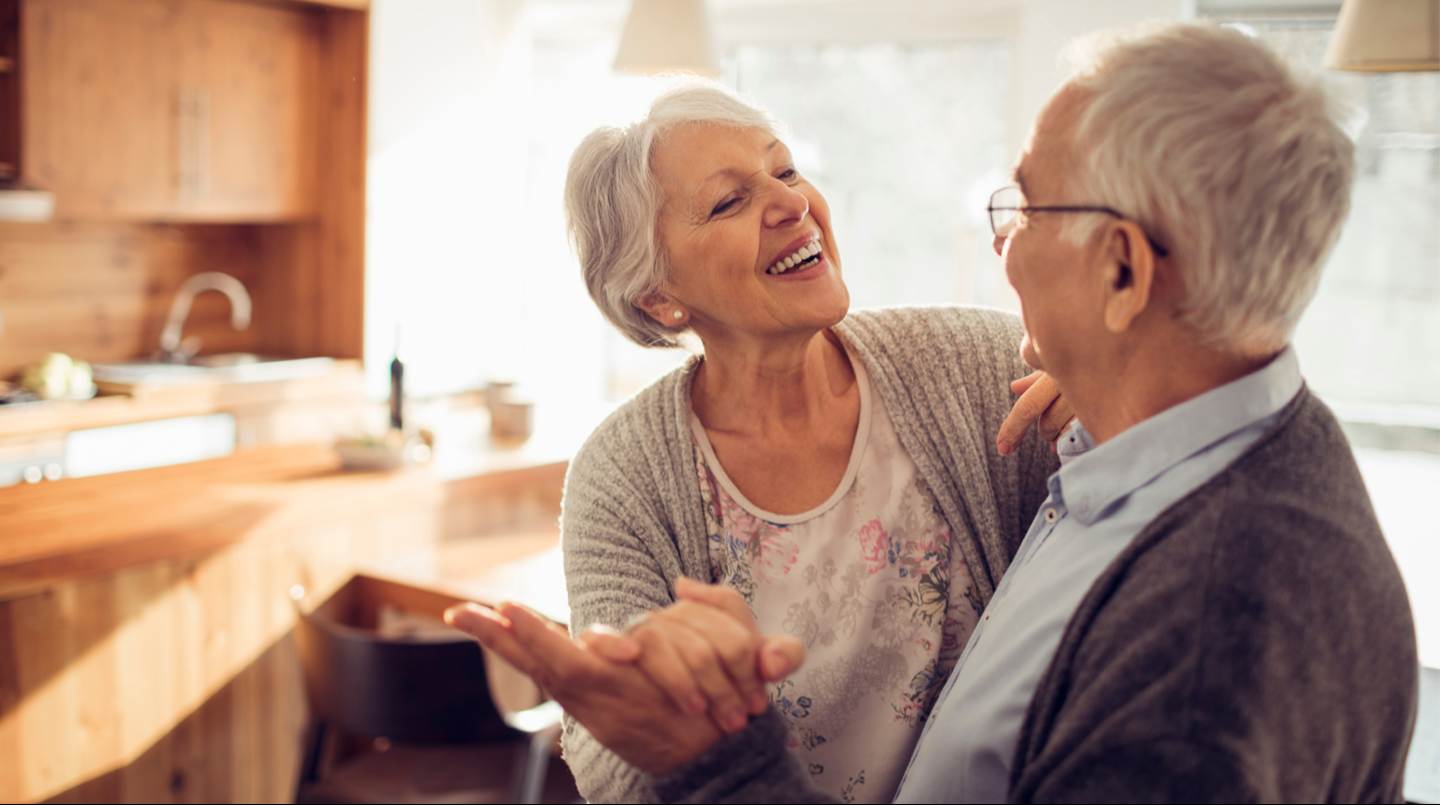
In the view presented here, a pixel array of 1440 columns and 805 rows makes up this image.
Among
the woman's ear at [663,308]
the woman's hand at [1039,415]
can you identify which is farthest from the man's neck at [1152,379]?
the woman's ear at [663,308]

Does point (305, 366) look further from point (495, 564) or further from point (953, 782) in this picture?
point (953, 782)

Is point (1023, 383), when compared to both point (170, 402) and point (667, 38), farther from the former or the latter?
point (170, 402)

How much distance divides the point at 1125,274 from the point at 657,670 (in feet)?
1.48

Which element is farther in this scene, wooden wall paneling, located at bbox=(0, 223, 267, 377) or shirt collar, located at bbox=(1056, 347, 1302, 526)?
wooden wall paneling, located at bbox=(0, 223, 267, 377)

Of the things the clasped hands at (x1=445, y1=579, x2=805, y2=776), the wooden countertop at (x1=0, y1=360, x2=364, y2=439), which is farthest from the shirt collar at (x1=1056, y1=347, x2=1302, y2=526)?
the wooden countertop at (x1=0, y1=360, x2=364, y2=439)

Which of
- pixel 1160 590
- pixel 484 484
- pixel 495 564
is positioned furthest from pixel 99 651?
pixel 1160 590

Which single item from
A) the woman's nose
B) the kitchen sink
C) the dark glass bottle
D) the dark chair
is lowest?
the dark chair

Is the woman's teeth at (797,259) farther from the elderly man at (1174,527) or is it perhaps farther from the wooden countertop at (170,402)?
the wooden countertop at (170,402)

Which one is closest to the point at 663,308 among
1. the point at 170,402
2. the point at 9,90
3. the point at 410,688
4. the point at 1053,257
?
the point at 1053,257

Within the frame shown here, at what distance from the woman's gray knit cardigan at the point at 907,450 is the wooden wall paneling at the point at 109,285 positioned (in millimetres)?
4238

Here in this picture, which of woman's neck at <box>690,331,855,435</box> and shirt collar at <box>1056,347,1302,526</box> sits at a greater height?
shirt collar at <box>1056,347,1302,526</box>

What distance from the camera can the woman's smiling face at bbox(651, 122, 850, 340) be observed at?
1.59 meters

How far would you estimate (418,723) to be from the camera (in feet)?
7.98

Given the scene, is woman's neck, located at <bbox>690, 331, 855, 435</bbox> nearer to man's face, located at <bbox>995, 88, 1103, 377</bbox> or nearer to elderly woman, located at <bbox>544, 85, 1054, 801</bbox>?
elderly woman, located at <bbox>544, 85, 1054, 801</bbox>
